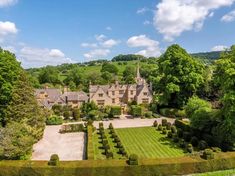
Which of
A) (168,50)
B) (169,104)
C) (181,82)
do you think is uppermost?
(168,50)

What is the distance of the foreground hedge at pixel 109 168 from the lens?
2245 centimetres

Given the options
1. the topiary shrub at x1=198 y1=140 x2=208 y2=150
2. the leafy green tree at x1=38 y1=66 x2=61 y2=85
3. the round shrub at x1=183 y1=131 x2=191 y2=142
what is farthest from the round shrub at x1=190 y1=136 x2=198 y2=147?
the leafy green tree at x1=38 y1=66 x2=61 y2=85

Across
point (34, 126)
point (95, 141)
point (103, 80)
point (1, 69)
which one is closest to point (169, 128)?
point (95, 141)

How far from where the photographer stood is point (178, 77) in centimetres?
5291

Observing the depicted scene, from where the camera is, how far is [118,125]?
47.8 m

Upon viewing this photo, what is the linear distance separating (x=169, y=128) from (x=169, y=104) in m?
14.6

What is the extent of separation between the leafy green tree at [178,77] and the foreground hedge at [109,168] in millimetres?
29116

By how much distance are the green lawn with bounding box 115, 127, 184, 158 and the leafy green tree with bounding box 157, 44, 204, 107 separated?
1221cm

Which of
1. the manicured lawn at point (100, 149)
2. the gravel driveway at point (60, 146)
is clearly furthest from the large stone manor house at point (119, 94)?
the manicured lawn at point (100, 149)

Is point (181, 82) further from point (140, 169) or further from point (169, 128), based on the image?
point (140, 169)

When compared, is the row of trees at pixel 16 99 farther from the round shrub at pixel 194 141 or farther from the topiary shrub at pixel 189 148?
the round shrub at pixel 194 141

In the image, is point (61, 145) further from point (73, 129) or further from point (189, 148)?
point (189, 148)

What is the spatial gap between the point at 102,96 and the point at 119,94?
5821 mm

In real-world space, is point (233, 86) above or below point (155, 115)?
above
